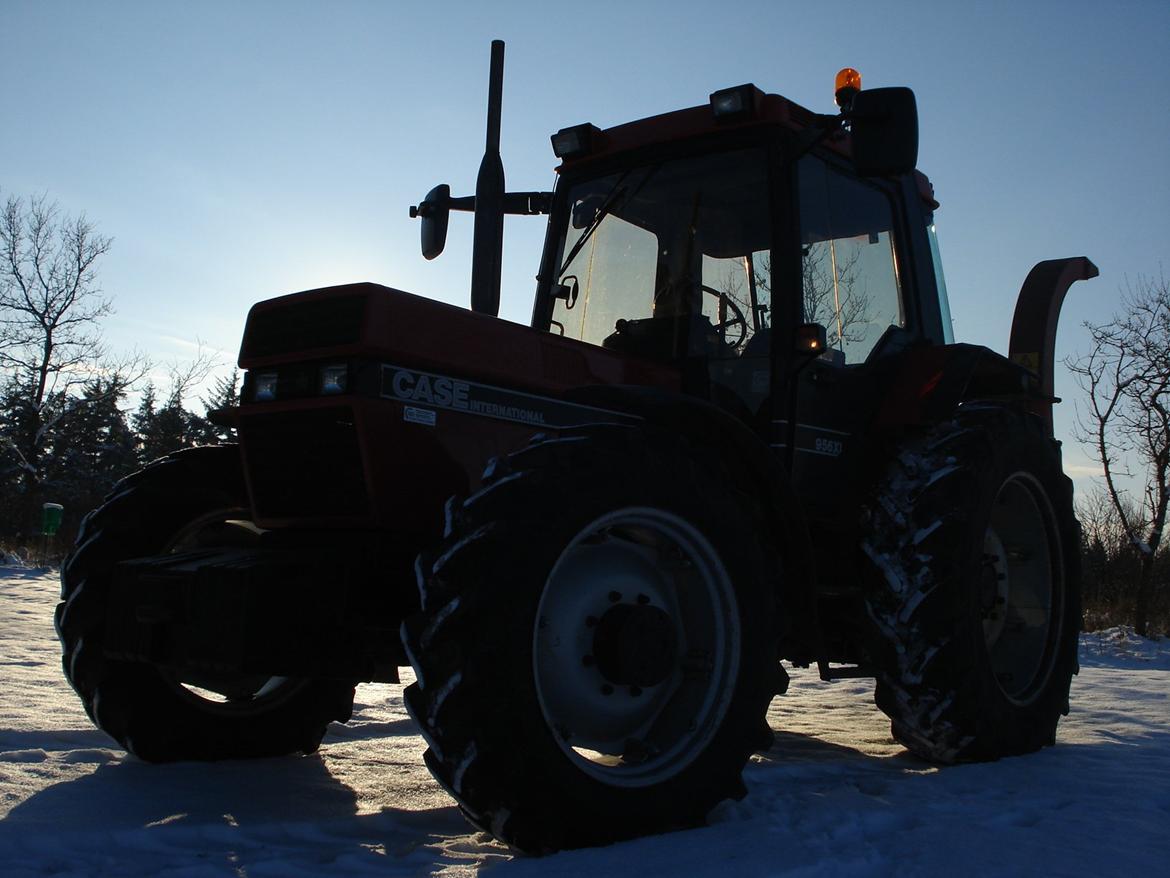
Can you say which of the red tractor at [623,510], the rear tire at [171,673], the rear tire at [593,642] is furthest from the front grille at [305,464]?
the rear tire at [593,642]

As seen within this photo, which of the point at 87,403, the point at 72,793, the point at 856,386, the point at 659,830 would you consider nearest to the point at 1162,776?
the point at 856,386

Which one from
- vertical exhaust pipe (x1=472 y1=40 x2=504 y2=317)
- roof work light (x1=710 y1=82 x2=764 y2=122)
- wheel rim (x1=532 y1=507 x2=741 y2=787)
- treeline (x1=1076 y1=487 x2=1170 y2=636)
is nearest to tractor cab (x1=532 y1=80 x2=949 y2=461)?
roof work light (x1=710 y1=82 x2=764 y2=122)

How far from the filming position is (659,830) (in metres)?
2.76

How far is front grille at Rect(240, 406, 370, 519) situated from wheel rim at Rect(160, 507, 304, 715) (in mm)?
266

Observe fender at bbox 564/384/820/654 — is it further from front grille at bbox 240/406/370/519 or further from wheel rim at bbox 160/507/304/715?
wheel rim at bbox 160/507/304/715

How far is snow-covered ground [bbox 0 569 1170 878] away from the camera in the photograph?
8.14ft

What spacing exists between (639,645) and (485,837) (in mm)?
656

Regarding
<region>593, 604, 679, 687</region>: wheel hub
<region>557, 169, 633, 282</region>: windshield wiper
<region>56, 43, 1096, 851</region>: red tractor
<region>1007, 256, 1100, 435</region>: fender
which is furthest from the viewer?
<region>1007, 256, 1100, 435</region>: fender

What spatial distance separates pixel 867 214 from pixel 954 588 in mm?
1752

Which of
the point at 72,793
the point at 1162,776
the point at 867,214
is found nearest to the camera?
the point at 72,793

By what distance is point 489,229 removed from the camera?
4.19 m

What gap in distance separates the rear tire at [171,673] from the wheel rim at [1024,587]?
9.22ft

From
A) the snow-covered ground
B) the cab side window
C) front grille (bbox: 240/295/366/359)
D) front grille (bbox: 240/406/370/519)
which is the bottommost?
the snow-covered ground

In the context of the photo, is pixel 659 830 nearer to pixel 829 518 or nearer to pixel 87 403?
pixel 829 518
